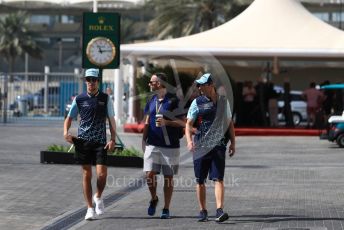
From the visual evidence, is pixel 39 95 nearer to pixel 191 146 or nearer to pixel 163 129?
pixel 163 129

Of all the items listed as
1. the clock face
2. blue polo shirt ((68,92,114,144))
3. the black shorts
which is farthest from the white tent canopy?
the black shorts

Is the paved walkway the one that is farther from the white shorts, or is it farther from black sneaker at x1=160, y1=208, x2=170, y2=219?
the white shorts

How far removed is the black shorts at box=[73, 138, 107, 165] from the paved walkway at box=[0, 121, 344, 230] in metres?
0.74

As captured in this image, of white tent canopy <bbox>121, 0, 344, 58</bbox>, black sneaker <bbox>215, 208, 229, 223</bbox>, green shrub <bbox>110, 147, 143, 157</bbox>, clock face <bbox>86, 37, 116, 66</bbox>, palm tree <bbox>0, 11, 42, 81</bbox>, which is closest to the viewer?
black sneaker <bbox>215, 208, 229, 223</bbox>

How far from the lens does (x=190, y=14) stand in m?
55.0

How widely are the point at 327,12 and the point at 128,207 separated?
63.5 m

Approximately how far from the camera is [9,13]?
77750 mm

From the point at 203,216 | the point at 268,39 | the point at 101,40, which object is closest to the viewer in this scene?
the point at 203,216

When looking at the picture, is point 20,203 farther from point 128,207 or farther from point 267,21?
point 267,21

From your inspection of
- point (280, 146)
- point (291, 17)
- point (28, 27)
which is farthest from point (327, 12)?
point (280, 146)

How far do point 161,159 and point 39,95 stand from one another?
1219 inches

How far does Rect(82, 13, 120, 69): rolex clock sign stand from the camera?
67.9ft

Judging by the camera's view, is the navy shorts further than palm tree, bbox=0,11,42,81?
No

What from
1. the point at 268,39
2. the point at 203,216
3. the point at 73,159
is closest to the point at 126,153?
the point at 73,159
